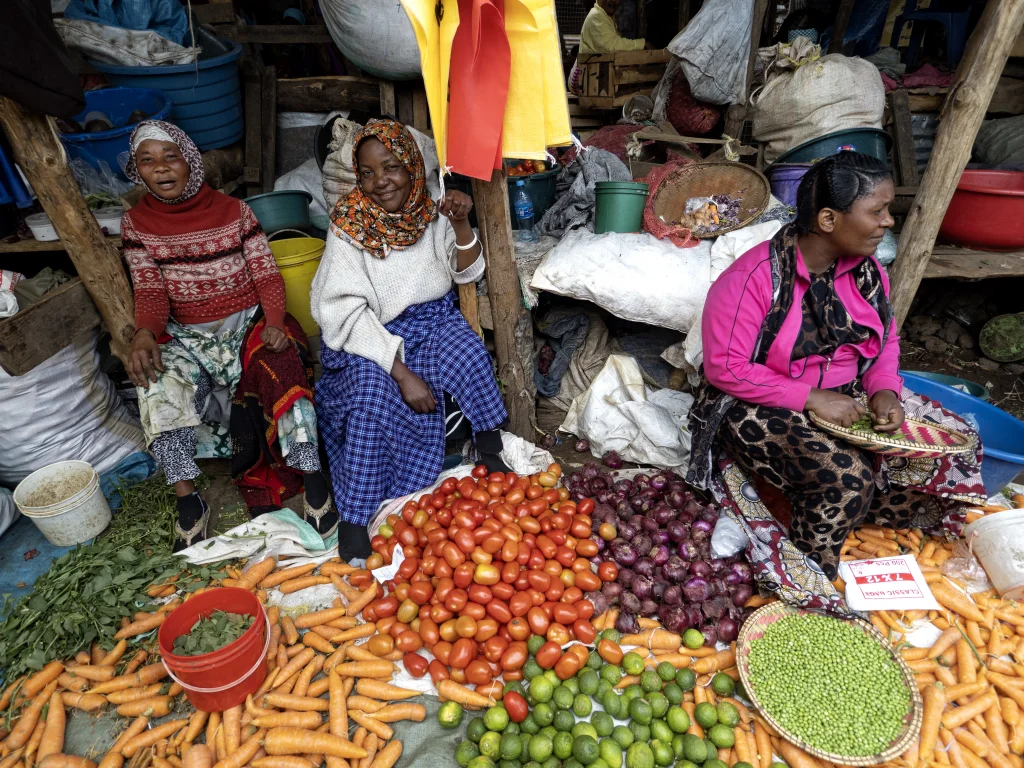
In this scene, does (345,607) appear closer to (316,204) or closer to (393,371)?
(393,371)

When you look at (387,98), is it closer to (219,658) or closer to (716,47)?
(716,47)

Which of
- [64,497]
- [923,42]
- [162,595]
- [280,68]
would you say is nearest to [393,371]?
[162,595]

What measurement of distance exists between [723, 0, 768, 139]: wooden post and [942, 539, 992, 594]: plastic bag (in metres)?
3.63

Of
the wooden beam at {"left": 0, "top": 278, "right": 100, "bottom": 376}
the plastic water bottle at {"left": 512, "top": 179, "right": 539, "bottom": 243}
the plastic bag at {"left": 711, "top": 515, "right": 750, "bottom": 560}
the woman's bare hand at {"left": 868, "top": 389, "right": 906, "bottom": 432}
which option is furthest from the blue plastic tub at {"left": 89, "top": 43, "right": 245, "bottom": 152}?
the woman's bare hand at {"left": 868, "top": 389, "right": 906, "bottom": 432}

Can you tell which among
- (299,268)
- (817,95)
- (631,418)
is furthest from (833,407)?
(299,268)

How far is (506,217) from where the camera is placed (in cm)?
291

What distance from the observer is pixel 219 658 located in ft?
6.21

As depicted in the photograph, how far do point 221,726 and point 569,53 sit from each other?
9789mm

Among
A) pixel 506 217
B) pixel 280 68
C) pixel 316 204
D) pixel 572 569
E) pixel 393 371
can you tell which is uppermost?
pixel 280 68

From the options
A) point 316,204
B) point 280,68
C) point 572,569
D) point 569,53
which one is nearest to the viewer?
point 572,569

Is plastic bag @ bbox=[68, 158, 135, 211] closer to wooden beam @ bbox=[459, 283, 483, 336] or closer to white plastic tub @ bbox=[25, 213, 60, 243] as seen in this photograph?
white plastic tub @ bbox=[25, 213, 60, 243]

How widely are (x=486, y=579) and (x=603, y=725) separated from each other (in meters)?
0.70

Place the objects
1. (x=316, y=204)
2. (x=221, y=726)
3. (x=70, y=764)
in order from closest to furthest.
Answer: (x=70, y=764) < (x=221, y=726) < (x=316, y=204)

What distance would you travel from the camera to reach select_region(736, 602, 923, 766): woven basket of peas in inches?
71.1
